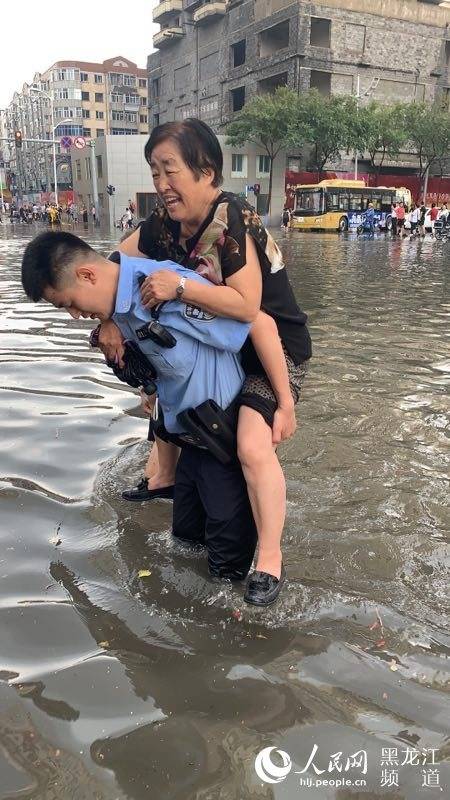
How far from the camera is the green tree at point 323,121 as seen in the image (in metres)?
44.1

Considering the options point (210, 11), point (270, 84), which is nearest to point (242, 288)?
point (270, 84)

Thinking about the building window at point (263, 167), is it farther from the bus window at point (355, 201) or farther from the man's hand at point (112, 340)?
the man's hand at point (112, 340)

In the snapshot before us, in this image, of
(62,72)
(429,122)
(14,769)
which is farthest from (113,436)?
(62,72)

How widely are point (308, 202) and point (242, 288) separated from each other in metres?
35.5

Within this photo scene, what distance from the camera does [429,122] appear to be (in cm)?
4725

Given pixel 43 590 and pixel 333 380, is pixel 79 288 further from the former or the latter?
pixel 333 380

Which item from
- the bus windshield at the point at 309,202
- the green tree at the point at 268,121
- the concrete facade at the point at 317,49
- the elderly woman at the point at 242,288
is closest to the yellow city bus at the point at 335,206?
the bus windshield at the point at 309,202

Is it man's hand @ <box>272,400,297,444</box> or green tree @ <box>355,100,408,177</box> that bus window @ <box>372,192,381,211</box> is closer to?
green tree @ <box>355,100,408,177</box>

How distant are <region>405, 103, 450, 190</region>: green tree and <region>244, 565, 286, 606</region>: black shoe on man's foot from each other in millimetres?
51271

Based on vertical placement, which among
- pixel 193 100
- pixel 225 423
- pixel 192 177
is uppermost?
pixel 193 100

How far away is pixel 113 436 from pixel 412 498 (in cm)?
202

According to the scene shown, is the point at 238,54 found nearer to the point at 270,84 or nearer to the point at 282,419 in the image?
the point at 270,84

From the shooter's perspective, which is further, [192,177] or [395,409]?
[395,409]

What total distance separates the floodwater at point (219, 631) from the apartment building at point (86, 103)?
95.2 meters
